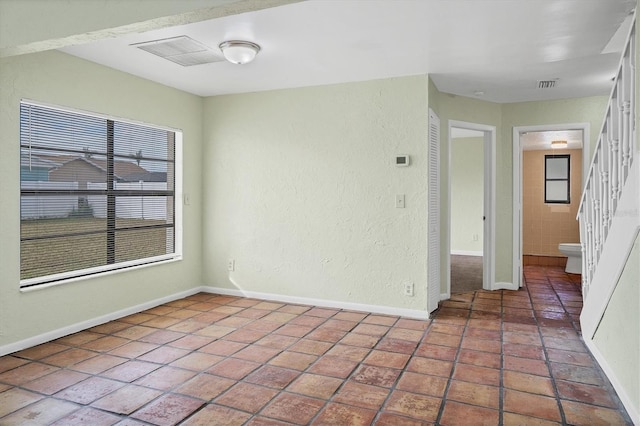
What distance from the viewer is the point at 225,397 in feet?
8.13

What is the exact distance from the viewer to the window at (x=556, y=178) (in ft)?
25.0

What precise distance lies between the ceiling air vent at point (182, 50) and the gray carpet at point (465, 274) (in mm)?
3758

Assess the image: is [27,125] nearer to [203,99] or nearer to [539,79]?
[203,99]

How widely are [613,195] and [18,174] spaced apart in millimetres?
4125

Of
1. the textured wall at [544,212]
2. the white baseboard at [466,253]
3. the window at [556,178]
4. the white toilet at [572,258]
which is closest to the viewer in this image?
the white toilet at [572,258]

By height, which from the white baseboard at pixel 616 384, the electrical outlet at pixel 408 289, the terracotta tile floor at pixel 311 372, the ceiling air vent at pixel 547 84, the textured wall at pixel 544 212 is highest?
the ceiling air vent at pixel 547 84

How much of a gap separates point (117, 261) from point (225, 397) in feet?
7.34

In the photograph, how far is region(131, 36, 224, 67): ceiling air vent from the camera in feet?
10.4

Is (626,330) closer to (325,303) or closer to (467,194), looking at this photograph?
(325,303)

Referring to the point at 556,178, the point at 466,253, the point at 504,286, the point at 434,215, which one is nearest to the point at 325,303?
the point at 434,215

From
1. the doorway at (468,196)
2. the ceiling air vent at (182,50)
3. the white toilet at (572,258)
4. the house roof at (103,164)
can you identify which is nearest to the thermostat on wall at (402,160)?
the ceiling air vent at (182,50)

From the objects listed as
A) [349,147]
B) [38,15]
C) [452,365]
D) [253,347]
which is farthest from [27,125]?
[452,365]

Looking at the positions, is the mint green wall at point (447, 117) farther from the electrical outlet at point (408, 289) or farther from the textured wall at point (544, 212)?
the textured wall at point (544, 212)

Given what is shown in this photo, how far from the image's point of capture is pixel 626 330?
2332 mm
